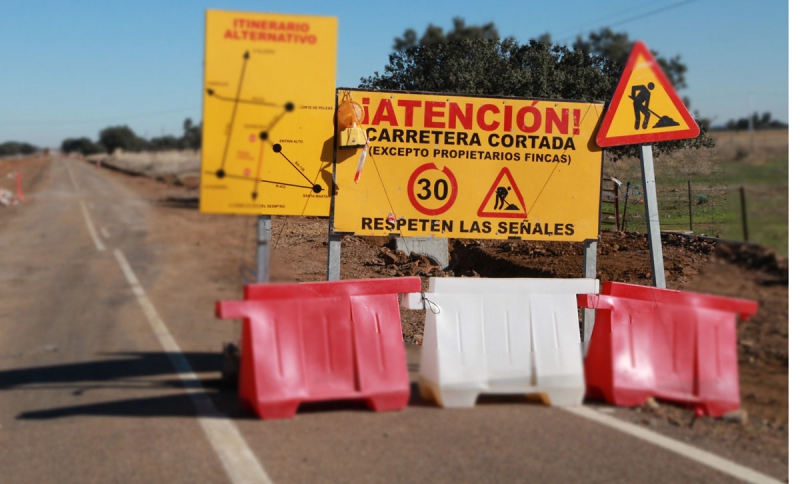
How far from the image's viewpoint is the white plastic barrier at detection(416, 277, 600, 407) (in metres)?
2.35

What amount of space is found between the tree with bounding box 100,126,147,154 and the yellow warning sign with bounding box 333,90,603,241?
944mm

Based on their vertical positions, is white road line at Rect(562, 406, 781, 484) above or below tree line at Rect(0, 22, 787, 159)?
below

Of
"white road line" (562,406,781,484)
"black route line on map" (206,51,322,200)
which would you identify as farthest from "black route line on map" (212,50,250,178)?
"white road line" (562,406,781,484)

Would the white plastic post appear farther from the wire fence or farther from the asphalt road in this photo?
the asphalt road

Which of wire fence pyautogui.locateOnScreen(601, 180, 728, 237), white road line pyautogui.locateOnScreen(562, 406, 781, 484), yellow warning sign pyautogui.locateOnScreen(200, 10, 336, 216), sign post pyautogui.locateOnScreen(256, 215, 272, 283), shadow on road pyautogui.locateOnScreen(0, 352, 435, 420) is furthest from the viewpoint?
shadow on road pyautogui.locateOnScreen(0, 352, 435, 420)

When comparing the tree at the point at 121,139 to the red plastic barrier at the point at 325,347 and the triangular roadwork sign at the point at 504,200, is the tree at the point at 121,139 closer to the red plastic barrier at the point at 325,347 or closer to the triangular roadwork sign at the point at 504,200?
the red plastic barrier at the point at 325,347

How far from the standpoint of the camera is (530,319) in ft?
7.72

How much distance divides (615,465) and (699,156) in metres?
1.23

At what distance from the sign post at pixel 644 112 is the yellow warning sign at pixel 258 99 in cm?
81

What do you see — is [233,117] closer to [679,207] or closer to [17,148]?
[679,207]

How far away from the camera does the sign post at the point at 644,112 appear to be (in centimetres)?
220

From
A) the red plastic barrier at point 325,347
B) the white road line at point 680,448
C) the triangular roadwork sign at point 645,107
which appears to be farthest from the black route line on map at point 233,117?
the white road line at point 680,448

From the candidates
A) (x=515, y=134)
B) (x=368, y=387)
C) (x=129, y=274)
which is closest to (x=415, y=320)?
(x=368, y=387)

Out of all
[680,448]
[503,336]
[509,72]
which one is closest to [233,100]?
→ [509,72]
